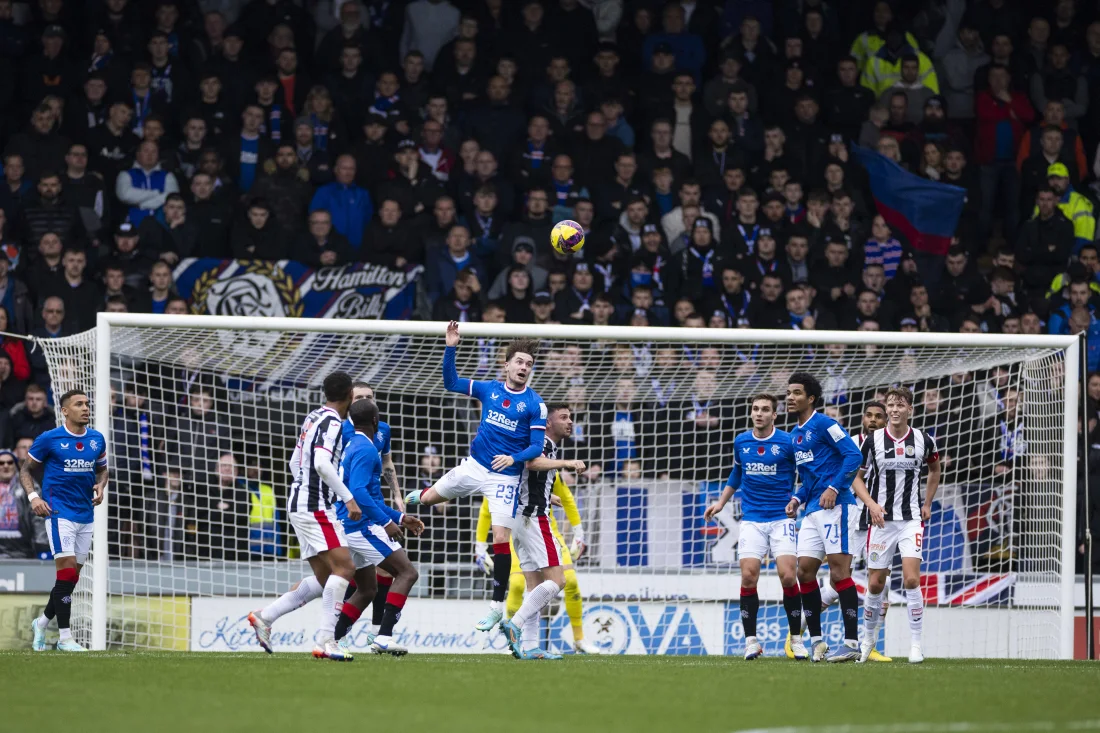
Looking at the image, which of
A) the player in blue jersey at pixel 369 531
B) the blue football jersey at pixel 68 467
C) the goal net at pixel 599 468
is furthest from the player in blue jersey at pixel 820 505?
the blue football jersey at pixel 68 467

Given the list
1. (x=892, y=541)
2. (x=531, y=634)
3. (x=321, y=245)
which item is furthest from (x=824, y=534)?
(x=321, y=245)

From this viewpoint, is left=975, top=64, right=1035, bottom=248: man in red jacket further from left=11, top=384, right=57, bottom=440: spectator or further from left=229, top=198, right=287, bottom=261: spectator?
left=11, top=384, right=57, bottom=440: spectator

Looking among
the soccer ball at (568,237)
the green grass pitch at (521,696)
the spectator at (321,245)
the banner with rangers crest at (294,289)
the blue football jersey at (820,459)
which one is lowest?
the green grass pitch at (521,696)

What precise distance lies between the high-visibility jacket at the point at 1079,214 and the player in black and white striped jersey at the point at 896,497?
6675mm

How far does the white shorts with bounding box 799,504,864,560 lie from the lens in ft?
34.4

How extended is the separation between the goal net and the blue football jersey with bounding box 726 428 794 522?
124cm

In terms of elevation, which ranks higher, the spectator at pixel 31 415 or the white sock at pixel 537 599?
the spectator at pixel 31 415

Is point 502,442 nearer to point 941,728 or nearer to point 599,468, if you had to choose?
point 599,468

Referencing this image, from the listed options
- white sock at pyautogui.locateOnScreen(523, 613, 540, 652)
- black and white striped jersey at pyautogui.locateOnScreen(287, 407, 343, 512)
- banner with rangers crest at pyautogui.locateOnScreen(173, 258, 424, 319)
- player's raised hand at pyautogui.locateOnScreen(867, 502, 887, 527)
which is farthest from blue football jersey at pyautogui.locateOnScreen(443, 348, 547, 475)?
banner with rangers crest at pyautogui.locateOnScreen(173, 258, 424, 319)

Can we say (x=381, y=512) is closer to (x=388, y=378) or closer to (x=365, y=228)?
(x=388, y=378)

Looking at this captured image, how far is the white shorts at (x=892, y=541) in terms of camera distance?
10.8 meters

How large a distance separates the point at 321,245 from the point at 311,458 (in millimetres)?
5855

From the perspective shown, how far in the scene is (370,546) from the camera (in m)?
9.91

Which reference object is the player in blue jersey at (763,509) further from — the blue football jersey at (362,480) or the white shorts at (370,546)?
the blue football jersey at (362,480)
